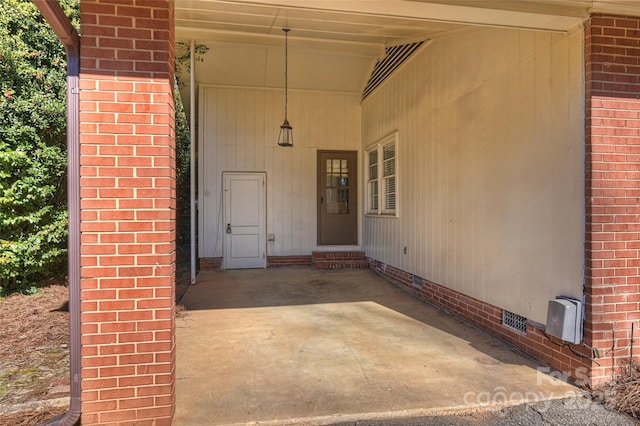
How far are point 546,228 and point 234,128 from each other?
6.98 metres

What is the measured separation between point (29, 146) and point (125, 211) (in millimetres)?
4831

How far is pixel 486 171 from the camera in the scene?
4348 mm

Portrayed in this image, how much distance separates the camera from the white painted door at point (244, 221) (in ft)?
28.5

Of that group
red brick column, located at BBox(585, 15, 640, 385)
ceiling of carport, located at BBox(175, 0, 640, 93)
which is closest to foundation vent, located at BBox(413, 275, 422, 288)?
red brick column, located at BBox(585, 15, 640, 385)

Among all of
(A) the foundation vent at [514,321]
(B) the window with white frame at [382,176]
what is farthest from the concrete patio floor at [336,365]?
(B) the window with white frame at [382,176]

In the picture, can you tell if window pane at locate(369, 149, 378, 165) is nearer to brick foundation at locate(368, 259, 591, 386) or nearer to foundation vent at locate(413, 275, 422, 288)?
brick foundation at locate(368, 259, 591, 386)

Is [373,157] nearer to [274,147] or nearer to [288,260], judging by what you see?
[274,147]

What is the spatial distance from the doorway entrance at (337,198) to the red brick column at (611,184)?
6.29 m

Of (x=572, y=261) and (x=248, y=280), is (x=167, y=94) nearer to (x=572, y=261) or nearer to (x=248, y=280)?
(x=572, y=261)

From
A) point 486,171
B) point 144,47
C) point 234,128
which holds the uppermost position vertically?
point 234,128

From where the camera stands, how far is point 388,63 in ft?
23.9

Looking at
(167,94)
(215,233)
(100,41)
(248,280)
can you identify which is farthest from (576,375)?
(215,233)

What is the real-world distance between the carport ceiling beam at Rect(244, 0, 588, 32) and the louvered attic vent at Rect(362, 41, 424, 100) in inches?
118

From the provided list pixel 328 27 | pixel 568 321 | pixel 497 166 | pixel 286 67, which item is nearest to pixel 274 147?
pixel 286 67
